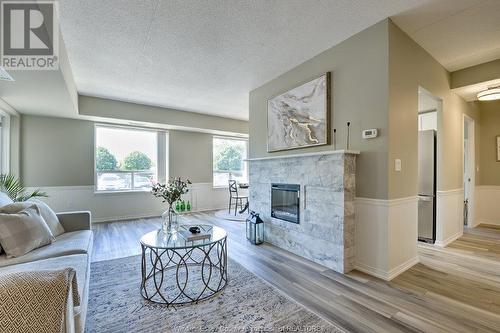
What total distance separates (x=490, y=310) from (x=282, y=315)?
176 cm

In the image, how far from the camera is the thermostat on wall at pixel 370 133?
8.38ft

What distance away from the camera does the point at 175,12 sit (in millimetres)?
2293

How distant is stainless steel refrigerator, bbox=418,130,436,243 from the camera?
364 centimetres

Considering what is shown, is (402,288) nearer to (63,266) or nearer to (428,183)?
(428,183)

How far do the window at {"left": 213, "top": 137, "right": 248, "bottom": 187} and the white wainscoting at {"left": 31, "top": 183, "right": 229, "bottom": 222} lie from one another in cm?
82

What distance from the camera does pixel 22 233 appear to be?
2.00m

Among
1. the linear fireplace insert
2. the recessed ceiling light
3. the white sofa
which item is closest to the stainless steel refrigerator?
the linear fireplace insert

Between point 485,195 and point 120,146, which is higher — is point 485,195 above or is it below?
below

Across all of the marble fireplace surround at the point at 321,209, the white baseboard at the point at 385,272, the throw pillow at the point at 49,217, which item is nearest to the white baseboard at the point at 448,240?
the white baseboard at the point at 385,272

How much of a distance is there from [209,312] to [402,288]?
1.88 m

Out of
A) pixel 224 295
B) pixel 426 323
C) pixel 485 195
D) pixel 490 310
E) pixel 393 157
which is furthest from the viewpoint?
pixel 485 195

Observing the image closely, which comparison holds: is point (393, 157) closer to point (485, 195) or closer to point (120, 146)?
point (485, 195)

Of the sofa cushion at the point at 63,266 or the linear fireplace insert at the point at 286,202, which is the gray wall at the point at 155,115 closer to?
the linear fireplace insert at the point at 286,202

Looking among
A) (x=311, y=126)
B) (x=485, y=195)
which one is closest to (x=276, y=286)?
(x=311, y=126)
